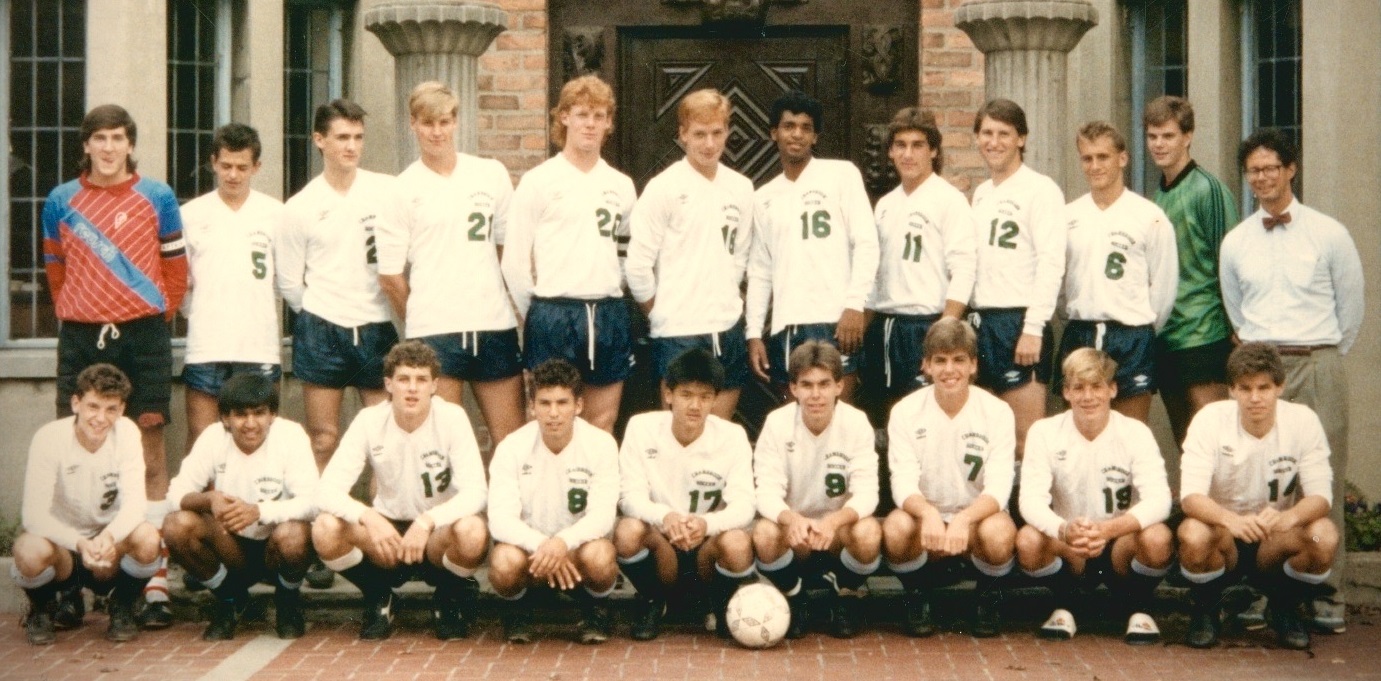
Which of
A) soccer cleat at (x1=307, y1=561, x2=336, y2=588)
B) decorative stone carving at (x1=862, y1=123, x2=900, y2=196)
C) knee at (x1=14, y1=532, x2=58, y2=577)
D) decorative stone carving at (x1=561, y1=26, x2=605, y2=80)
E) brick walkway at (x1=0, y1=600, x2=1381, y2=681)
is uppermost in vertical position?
decorative stone carving at (x1=561, y1=26, x2=605, y2=80)

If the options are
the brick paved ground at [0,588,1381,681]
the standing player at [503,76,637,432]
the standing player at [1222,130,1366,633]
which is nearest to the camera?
the brick paved ground at [0,588,1381,681]

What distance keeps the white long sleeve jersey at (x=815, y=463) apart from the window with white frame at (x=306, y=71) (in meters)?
3.90

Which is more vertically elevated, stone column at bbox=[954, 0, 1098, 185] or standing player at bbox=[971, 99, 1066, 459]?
stone column at bbox=[954, 0, 1098, 185]

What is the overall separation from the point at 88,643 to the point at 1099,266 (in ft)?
15.4

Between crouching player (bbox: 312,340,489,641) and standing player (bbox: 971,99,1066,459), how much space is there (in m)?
2.38

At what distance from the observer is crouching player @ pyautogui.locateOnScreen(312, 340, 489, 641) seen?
8.35 m

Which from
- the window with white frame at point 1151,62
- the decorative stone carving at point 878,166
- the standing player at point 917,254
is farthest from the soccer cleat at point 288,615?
the window with white frame at point 1151,62

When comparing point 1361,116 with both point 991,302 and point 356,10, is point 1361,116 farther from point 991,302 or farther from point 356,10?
point 356,10

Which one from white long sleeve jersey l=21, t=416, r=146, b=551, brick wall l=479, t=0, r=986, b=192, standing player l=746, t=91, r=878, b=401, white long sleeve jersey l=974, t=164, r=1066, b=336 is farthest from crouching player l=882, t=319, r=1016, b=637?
white long sleeve jersey l=21, t=416, r=146, b=551

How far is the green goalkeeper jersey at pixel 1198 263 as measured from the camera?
29.6 feet

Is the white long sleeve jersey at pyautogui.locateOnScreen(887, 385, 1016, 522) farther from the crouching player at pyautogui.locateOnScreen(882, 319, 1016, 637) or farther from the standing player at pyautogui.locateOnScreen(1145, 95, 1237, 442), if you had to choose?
the standing player at pyautogui.locateOnScreen(1145, 95, 1237, 442)

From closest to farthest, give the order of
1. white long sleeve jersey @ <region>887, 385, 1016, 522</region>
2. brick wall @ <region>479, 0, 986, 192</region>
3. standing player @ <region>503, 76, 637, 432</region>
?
1. white long sleeve jersey @ <region>887, 385, 1016, 522</region>
2. standing player @ <region>503, 76, 637, 432</region>
3. brick wall @ <region>479, 0, 986, 192</region>

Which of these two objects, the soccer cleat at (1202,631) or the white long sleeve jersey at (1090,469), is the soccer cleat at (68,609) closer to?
the white long sleeve jersey at (1090,469)

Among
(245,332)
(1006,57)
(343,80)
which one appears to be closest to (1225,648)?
(1006,57)
